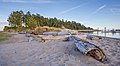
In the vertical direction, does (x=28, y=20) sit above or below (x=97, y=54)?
above

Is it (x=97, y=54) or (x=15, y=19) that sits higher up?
(x=15, y=19)

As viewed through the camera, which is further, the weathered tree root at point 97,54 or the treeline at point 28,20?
the treeline at point 28,20

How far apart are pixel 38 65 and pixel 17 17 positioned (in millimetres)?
76311

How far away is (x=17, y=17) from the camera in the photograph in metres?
79.4

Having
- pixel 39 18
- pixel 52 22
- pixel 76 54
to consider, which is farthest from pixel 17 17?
pixel 76 54

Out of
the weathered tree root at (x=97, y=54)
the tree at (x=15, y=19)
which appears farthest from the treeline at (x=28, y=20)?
the weathered tree root at (x=97, y=54)

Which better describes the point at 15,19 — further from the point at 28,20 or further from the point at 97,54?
the point at 97,54

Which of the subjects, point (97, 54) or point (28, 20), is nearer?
point (97, 54)

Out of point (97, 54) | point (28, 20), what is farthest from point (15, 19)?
point (97, 54)

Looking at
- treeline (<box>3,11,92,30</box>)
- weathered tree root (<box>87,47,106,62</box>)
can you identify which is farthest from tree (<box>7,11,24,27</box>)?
weathered tree root (<box>87,47,106,62</box>)

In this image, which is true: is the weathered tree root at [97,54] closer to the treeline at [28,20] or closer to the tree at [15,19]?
the treeline at [28,20]

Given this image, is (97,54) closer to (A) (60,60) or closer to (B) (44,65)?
(A) (60,60)

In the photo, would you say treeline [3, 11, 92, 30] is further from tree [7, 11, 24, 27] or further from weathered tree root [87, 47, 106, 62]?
weathered tree root [87, 47, 106, 62]

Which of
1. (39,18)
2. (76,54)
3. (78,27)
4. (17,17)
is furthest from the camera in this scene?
(78,27)
